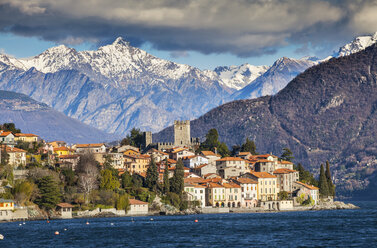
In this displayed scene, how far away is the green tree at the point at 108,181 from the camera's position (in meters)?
154

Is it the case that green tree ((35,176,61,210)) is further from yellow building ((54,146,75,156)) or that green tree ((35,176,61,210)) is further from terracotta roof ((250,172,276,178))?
terracotta roof ((250,172,276,178))

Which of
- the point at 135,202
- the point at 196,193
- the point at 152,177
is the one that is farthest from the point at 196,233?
the point at 196,193

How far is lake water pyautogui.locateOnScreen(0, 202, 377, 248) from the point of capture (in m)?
95.5

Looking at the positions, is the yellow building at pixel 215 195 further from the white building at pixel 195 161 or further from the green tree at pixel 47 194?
the green tree at pixel 47 194

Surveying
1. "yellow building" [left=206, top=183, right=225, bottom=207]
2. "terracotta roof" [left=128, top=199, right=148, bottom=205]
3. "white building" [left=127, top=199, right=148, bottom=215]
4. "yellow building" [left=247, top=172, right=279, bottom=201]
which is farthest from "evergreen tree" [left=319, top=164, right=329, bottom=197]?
"terracotta roof" [left=128, top=199, right=148, bottom=205]

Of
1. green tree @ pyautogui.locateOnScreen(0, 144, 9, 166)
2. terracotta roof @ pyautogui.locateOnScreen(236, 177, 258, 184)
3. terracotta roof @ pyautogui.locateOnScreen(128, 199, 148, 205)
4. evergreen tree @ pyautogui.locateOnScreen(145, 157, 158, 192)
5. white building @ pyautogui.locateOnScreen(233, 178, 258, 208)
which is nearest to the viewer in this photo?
terracotta roof @ pyautogui.locateOnScreen(128, 199, 148, 205)

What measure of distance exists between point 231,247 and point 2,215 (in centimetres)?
5735

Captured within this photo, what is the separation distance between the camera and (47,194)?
140 metres

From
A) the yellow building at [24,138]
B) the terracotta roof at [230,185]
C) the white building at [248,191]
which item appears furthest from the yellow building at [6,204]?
the white building at [248,191]

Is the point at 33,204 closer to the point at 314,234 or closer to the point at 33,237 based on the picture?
the point at 33,237

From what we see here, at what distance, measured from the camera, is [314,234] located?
105 meters

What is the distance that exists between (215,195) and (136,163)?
79.0 feet

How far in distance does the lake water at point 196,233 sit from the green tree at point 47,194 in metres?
5.20

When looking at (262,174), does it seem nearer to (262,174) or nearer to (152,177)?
(262,174)
